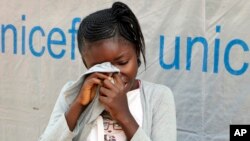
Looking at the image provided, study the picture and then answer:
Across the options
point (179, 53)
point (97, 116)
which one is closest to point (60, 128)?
point (97, 116)

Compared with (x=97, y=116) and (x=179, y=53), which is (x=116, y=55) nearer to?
(x=97, y=116)

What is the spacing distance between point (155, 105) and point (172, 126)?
0.29 feet

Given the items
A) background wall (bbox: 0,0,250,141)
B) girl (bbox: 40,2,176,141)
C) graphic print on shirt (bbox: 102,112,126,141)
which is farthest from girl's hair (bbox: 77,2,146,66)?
background wall (bbox: 0,0,250,141)

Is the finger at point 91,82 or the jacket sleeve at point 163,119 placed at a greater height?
the finger at point 91,82

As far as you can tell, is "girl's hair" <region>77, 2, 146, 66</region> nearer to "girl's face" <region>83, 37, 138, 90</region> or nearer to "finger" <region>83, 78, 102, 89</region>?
"girl's face" <region>83, 37, 138, 90</region>

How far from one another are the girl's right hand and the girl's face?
0.17ft

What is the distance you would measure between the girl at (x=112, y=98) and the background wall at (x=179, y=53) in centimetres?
58

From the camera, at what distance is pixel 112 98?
1267 mm

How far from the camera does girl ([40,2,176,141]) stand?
1281 millimetres

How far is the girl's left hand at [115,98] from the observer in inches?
49.9

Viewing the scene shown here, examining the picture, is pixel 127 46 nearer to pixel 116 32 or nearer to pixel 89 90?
pixel 116 32

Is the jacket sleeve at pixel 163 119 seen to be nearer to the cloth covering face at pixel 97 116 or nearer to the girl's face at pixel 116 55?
the cloth covering face at pixel 97 116

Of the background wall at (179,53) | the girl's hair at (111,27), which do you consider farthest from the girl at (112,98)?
the background wall at (179,53)

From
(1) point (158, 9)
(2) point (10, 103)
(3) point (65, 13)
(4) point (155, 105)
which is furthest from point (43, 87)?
(4) point (155, 105)
